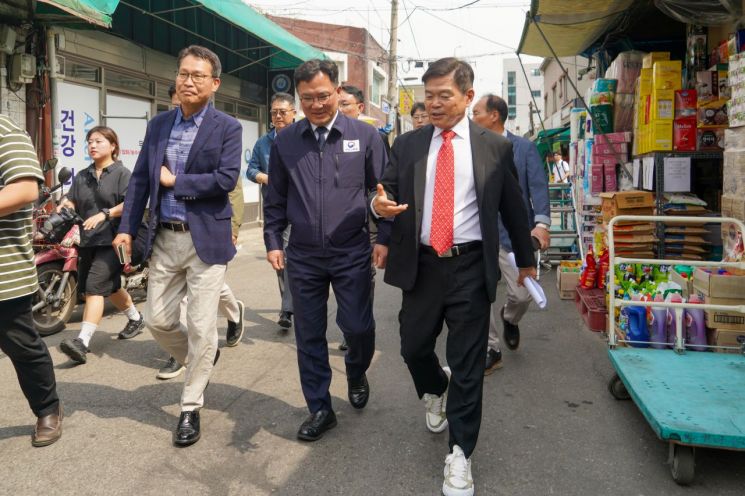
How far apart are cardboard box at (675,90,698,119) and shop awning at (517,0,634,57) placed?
1.28 m

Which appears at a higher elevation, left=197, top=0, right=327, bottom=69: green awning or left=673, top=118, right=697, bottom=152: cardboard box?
left=197, top=0, right=327, bottom=69: green awning

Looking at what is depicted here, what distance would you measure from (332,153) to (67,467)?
2.26 m

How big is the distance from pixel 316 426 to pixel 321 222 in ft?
3.91

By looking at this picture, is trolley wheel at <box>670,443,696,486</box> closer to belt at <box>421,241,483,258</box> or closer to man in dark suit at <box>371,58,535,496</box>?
man in dark suit at <box>371,58,535,496</box>

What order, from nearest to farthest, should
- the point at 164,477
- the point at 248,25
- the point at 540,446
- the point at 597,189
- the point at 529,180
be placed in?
the point at 164,477 → the point at 540,446 → the point at 529,180 → the point at 597,189 → the point at 248,25

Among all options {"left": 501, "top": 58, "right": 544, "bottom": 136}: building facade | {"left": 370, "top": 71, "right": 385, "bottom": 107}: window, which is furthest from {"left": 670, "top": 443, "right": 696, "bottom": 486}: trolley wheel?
{"left": 501, "top": 58, "right": 544, "bottom": 136}: building facade

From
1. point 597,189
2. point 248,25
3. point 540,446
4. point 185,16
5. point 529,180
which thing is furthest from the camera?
point 185,16

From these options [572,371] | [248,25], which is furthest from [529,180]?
[248,25]

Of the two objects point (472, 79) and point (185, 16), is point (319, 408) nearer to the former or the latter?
point (472, 79)

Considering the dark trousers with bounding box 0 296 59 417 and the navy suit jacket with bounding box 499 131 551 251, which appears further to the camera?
the navy suit jacket with bounding box 499 131 551 251

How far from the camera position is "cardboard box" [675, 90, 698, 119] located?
22.2 ft

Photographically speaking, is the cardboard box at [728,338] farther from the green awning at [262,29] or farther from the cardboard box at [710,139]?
the green awning at [262,29]

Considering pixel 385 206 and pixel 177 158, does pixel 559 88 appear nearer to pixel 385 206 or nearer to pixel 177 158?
pixel 177 158

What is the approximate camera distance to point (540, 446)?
3549 mm
